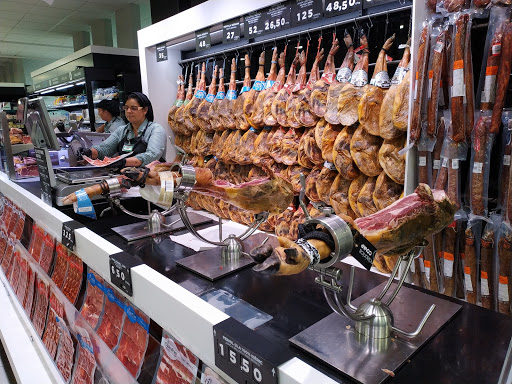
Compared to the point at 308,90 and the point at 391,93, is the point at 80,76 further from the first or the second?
the point at 391,93

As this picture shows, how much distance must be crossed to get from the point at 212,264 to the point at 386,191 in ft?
5.40

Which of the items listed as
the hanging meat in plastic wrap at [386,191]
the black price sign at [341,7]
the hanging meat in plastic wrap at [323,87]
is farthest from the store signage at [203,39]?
the hanging meat in plastic wrap at [386,191]

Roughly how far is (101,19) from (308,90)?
842 centimetres

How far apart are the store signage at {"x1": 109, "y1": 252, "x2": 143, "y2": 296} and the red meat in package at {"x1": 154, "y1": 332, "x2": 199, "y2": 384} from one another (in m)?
0.20

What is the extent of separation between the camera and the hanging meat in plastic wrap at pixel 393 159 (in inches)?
97.3

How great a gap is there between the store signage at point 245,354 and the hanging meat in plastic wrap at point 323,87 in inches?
93.2

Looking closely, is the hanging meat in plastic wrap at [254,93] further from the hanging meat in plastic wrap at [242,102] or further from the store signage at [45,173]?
the store signage at [45,173]

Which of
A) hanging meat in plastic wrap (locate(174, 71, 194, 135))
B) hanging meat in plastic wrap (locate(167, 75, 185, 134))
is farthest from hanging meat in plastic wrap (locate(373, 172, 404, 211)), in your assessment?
hanging meat in plastic wrap (locate(167, 75, 185, 134))

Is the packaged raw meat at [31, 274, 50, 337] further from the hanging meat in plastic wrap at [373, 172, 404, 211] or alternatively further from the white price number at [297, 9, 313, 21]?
the white price number at [297, 9, 313, 21]

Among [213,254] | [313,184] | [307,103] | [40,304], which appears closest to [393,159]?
[313,184]

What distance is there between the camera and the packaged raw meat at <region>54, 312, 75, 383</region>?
176 centimetres

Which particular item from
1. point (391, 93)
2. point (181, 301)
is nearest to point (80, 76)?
point (391, 93)

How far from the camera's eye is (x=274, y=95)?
11.1ft

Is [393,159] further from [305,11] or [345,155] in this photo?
[305,11]
